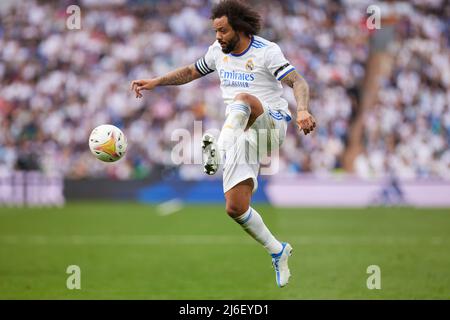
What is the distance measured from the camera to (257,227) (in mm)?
7688

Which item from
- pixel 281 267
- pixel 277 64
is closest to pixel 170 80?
pixel 277 64

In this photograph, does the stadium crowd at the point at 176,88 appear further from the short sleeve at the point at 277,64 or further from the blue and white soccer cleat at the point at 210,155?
the blue and white soccer cleat at the point at 210,155

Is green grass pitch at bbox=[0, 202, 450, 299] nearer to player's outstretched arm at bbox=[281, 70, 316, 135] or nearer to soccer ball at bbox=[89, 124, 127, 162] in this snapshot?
soccer ball at bbox=[89, 124, 127, 162]

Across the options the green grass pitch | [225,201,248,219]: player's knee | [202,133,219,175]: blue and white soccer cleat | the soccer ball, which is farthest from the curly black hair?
the green grass pitch

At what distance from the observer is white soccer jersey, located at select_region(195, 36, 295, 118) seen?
7.55m

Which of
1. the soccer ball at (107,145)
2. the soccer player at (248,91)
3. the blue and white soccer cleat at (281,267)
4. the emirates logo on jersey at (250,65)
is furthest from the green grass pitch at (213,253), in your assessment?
the emirates logo on jersey at (250,65)

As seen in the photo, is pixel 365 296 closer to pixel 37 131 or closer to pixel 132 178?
pixel 132 178

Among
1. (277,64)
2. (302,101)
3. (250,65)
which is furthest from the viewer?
(250,65)

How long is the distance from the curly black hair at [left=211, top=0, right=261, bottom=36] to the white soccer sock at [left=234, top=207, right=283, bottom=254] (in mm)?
1915

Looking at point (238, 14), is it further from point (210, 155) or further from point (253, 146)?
point (210, 155)

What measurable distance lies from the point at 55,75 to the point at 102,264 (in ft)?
48.9

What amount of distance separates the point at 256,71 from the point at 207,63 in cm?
69

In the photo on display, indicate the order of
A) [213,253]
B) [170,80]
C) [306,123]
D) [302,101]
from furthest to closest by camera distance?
[213,253] → [170,80] → [302,101] → [306,123]

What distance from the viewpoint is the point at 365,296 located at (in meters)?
8.94
